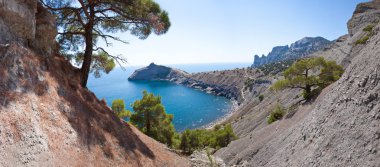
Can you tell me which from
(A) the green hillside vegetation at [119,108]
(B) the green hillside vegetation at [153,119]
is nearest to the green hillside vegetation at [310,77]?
(B) the green hillside vegetation at [153,119]

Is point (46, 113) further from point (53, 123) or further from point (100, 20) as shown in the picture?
point (100, 20)

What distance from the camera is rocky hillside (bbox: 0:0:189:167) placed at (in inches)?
487

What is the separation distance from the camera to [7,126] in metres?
11.8

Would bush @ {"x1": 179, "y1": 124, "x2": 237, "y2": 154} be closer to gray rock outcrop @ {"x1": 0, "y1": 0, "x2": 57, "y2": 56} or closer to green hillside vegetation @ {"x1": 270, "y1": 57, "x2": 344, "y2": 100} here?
green hillside vegetation @ {"x1": 270, "y1": 57, "x2": 344, "y2": 100}

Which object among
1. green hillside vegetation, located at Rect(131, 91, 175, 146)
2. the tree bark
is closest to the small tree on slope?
the tree bark

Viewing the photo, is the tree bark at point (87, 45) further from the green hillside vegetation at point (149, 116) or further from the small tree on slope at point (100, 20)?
the green hillside vegetation at point (149, 116)

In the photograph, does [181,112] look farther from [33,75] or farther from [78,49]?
[33,75]

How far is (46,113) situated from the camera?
14648 mm

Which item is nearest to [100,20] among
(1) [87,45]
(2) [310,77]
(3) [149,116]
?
(1) [87,45]

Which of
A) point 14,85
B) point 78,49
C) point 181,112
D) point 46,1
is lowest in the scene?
point 181,112

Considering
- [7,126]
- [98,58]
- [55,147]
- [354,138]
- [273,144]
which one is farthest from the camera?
[98,58]

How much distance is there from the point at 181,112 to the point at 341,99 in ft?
429

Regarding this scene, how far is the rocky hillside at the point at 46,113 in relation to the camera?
12.4 metres

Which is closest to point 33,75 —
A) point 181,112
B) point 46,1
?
point 46,1
